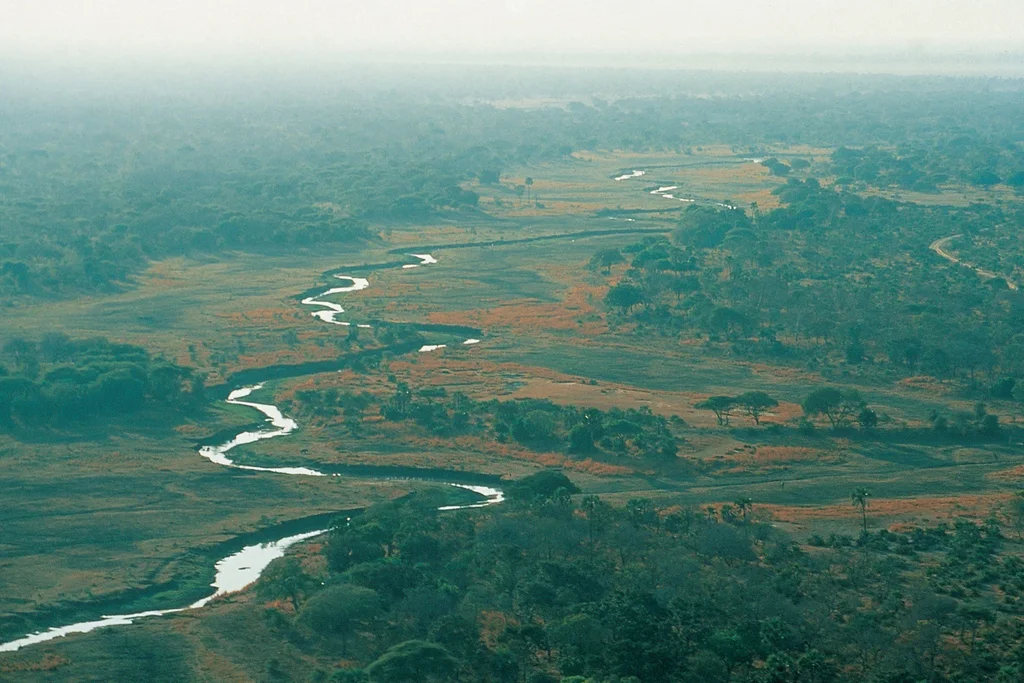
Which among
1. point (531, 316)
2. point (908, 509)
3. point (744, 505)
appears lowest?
point (531, 316)

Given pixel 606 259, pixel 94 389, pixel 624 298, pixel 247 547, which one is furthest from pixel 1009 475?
pixel 606 259

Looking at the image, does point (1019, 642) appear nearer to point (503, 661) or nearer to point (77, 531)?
point (503, 661)

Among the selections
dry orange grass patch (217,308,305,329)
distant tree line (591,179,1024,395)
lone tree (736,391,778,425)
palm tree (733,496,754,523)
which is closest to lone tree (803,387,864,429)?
lone tree (736,391,778,425)

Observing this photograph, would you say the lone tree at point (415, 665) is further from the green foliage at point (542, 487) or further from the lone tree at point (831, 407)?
the lone tree at point (831, 407)

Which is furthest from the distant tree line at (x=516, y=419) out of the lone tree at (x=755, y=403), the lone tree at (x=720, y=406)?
the lone tree at (x=755, y=403)

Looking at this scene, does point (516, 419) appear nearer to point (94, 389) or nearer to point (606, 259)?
point (94, 389)
